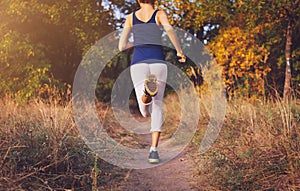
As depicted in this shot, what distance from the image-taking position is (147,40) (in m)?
3.57

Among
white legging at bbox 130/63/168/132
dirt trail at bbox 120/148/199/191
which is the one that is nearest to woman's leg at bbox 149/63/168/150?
white legging at bbox 130/63/168/132

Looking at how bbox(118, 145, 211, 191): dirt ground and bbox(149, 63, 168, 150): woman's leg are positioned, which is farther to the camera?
bbox(149, 63, 168, 150): woman's leg

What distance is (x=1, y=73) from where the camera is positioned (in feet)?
29.8

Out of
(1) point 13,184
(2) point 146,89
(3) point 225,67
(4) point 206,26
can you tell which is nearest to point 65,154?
(1) point 13,184

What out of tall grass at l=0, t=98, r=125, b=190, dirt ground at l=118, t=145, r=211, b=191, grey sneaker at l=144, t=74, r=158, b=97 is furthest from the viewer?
grey sneaker at l=144, t=74, r=158, b=97

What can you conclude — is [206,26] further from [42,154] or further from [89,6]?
[42,154]

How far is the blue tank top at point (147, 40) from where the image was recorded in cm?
354

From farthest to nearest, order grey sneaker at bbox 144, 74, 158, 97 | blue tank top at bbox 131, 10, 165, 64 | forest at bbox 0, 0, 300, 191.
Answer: blue tank top at bbox 131, 10, 165, 64 < grey sneaker at bbox 144, 74, 158, 97 < forest at bbox 0, 0, 300, 191

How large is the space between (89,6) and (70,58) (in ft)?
7.60

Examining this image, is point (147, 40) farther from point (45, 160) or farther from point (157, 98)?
point (45, 160)

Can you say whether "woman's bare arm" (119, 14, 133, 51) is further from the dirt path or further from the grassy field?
the dirt path

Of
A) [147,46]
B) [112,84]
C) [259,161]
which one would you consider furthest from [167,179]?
[112,84]

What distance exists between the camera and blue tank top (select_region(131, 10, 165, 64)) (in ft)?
11.6

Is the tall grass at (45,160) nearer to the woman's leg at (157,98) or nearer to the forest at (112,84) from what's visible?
the forest at (112,84)
